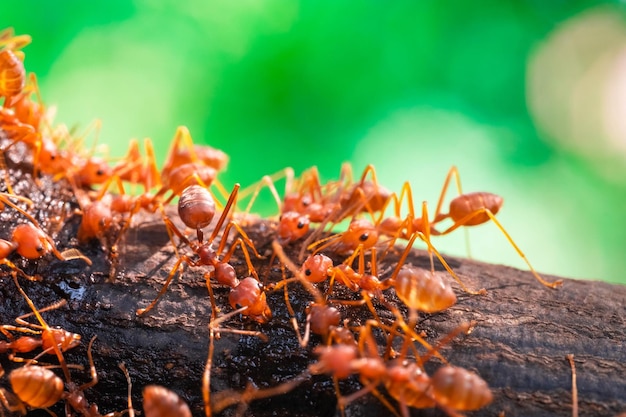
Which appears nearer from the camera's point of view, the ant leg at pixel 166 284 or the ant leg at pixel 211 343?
the ant leg at pixel 211 343

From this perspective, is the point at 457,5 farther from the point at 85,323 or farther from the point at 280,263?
the point at 85,323

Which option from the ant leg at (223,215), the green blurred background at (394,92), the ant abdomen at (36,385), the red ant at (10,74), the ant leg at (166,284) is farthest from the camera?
the green blurred background at (394,92)

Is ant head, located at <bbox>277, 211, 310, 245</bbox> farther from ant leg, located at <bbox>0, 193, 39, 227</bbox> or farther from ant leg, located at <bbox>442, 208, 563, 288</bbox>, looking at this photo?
ant leg, located at <bbox>0, 193, 39, 227</bbox>

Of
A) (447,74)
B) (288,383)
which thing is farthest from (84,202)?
(447,74)

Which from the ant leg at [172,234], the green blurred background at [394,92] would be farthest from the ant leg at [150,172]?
the green blurred background at [394,92]

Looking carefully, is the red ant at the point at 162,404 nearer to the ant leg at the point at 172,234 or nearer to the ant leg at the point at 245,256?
the ant leg at the point at 245,256

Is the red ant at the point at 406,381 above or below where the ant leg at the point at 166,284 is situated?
below

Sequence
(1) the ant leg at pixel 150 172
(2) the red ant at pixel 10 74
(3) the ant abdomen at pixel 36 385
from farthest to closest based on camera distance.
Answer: (1) the ant leg at pixel 150 172 → (2) the red ant at pixel 10 74 → (3) the ant abdomen at pixel 36 385

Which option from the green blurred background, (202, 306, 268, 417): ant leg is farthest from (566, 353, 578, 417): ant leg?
the green blurred background
